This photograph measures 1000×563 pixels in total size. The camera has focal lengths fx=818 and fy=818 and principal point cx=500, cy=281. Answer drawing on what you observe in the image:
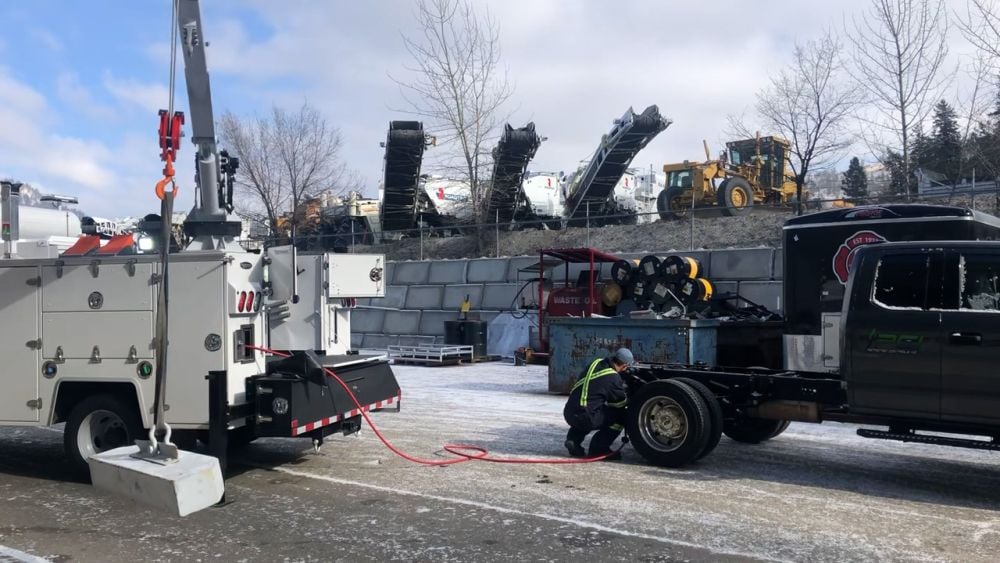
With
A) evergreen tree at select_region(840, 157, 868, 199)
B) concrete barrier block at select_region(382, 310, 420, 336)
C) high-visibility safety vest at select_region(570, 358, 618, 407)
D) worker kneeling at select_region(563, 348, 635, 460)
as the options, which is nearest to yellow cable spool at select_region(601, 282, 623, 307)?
concrete barrier block at select_region(382, 310, 420, 336)

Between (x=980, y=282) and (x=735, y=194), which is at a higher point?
(x=735, y=194)

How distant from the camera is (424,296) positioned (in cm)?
2380

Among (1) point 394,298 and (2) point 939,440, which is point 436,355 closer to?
(1) point 394,298

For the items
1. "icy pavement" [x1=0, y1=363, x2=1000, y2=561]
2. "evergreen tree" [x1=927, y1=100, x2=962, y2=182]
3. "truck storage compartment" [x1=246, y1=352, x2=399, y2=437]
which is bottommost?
"icy pavement" [x1=0, y1=363, x2=1000, y2=561]

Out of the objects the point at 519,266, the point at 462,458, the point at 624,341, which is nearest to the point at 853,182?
the point at 519,266

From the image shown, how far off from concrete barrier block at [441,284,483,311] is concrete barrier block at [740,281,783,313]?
768 centimetres

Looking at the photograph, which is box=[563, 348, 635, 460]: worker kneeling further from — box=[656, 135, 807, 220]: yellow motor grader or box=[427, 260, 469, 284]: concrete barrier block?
box=[656, 135, 807, 220]: yellow motor grader

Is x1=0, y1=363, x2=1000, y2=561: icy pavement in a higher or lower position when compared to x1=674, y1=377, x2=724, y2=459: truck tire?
lower

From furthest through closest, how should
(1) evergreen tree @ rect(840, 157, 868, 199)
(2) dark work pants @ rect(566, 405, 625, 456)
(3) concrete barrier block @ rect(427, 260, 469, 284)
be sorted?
1. (1) evergreen tree @ rect(840, 157, 868, 199)
2. (3) concrete barrier block @ rect(427, 260, 469, 284)
3. (2) dark work pants @ rect(566, 405, 625, 456)

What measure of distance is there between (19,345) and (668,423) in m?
6.59

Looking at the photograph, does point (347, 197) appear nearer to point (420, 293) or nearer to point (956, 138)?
Result: point (420, 293)

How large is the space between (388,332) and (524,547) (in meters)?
18.7

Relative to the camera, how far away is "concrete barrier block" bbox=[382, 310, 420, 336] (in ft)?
77.3

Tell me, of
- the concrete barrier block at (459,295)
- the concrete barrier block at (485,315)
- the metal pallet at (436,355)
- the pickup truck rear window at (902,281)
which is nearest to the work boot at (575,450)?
the pickup truck rear window at (902,281)
